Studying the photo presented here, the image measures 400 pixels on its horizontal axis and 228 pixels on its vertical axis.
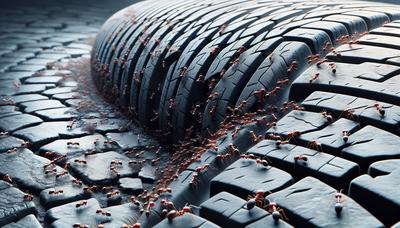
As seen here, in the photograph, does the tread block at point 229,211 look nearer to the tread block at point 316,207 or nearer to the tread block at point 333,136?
the tread block at point 316,207

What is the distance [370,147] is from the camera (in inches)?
69.4

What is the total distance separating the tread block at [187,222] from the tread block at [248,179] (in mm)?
154

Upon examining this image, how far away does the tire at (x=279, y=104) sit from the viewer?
1.68m

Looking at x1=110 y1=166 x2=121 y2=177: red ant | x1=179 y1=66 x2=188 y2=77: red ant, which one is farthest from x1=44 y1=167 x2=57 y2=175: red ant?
x1=179 y1=66 x2=188 y2=77: red ant

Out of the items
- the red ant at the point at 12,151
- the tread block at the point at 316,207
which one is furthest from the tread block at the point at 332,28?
the red ant at the point at 12,151

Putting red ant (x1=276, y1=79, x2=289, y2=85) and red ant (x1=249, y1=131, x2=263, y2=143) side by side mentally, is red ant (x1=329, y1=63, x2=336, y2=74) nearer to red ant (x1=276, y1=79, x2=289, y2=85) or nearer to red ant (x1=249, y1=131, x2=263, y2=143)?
red ant (x1=276, y1=79, x2=289, y2=85)

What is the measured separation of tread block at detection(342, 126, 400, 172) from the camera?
1718 mm

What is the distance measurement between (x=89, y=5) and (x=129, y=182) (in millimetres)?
7196

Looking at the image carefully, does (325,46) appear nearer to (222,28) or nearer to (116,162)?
(222,28)

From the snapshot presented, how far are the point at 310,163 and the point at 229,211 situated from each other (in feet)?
1.04

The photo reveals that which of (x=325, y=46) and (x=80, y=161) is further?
(x=80, y=161)

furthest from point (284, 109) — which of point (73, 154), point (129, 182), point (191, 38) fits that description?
point (73, 154)

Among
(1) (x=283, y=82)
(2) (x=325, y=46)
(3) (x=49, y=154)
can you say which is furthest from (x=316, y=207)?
(3) (x=49, y=154)

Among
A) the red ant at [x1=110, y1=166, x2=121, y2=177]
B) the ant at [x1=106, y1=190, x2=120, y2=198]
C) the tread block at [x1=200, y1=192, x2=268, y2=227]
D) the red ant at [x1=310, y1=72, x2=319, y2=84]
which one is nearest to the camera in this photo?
the tread block at [x1=200, y1=192, x2=268, y2=227]
